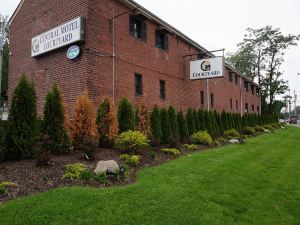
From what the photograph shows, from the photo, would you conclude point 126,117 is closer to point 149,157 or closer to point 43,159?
point 149,157

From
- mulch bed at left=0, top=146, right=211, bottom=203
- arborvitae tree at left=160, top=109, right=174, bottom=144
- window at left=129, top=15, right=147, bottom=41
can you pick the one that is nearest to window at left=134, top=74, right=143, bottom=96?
window at left=129, top=15, right=147, bottom=41

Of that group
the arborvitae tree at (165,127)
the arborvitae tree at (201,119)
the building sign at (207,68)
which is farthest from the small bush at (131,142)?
the building sign at (207,68)

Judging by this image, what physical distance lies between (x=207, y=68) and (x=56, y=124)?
1174 centimetres

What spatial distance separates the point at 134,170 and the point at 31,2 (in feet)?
37.4

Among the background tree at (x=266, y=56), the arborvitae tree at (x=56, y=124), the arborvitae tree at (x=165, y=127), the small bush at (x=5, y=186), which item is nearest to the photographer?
the small bush at (x=5, y=186)

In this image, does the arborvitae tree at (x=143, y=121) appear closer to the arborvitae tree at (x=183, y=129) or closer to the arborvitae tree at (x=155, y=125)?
the arborvitae tree at (x=155, y=125)

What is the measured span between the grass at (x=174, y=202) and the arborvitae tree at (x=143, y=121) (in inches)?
149

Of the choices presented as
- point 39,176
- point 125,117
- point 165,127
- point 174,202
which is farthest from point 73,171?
point 165,127

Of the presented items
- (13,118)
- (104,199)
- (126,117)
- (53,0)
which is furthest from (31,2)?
(104,199)

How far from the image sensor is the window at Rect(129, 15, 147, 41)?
13859 mm

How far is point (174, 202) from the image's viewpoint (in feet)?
15.1

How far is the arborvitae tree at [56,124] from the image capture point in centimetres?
733

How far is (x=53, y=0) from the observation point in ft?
41.1

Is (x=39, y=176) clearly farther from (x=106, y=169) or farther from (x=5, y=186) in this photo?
(x=106, y=169)
